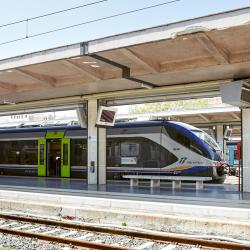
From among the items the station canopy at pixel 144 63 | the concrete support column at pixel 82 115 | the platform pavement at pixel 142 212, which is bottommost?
the platform pavement at pixel 142 212

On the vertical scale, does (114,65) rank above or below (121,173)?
above

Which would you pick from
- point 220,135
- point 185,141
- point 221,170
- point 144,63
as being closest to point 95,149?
point 185,141

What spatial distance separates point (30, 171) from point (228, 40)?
15789 mm

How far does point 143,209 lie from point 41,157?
12.5 metres

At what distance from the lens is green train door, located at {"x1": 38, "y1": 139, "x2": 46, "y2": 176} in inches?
869

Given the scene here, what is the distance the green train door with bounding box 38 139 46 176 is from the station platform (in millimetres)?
7881

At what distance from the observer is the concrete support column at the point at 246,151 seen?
13180 mm

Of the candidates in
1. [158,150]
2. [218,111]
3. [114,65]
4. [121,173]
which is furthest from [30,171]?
[114,65]

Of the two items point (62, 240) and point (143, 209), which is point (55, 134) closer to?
point (143, 209)

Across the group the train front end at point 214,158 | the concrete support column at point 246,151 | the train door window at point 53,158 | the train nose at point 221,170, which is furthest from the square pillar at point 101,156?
the concrete support column at point 246,151

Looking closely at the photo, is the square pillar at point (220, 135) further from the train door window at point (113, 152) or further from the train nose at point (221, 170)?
the train door window at point (113, 152)

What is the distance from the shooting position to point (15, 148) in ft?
76.6

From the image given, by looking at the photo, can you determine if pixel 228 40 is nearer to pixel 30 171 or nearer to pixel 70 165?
pixel 70 165

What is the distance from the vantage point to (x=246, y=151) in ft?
43.3
